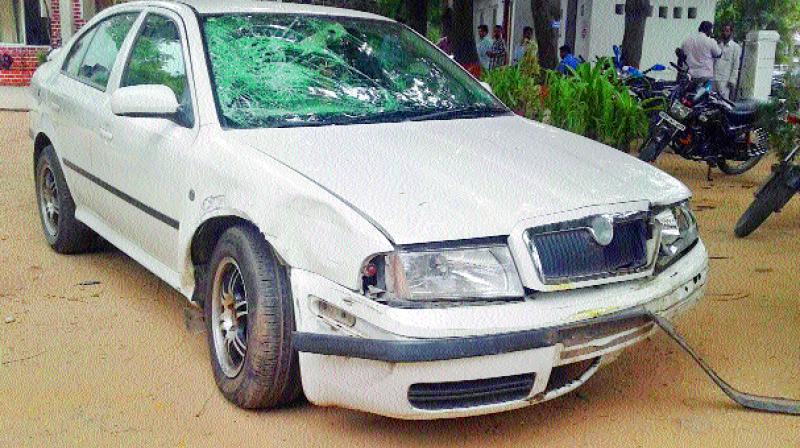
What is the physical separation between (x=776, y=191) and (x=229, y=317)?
4224mm

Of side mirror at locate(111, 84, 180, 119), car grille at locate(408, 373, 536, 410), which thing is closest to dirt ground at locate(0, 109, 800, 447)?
car grille at locate(408, 373, 536, 410)

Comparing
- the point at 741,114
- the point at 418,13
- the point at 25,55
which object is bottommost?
the point at 25,55

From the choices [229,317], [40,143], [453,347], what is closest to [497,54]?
[40,143]

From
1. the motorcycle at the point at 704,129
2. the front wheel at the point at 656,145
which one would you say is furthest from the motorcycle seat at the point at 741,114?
the front wheel at the point at 656,145

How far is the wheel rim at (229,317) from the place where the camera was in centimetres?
384

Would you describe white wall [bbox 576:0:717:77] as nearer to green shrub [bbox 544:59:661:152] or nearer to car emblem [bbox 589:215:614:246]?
green shrub [bbox 544:59:661:152]

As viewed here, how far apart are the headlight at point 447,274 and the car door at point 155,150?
1312mm

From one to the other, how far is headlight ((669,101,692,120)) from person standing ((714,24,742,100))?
6089 millimetres

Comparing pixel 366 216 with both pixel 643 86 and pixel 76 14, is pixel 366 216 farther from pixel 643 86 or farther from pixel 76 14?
pixel 76 14

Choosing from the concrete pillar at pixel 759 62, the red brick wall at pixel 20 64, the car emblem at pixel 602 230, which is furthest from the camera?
the red brick wall at pixel 20 64

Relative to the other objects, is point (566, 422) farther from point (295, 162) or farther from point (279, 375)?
point (295, 162)

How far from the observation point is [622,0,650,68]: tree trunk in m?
12.3

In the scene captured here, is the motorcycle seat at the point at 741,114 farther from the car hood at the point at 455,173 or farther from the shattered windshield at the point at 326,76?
the car hood at the point at 455,173

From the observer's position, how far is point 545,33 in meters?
12.4
